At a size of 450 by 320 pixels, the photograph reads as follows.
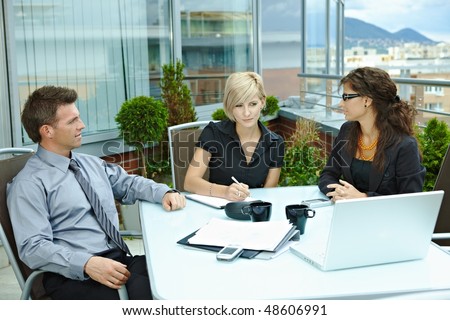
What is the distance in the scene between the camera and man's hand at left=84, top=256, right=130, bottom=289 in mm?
1876

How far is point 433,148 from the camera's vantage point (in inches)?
139

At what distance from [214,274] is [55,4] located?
3419 mm

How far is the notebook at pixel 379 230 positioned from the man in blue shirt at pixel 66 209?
707 millimetres

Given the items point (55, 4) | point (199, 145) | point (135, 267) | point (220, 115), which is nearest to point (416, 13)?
point (220, 115)

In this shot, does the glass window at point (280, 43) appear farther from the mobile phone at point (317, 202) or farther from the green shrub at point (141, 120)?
the mobile phone at point (317, 202)

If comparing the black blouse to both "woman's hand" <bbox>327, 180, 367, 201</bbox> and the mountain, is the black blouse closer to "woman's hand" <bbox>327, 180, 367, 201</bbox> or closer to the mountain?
"woman's hand" <bbox>327, 180, 367, 201</bbox>

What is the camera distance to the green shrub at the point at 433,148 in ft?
11.5

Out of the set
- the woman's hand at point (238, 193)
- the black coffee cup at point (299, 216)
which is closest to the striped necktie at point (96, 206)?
the woman's hand at point (238, 193)

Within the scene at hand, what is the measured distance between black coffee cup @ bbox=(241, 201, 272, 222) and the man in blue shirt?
379 mm

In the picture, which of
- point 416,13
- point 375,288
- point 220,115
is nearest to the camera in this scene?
point 375,288

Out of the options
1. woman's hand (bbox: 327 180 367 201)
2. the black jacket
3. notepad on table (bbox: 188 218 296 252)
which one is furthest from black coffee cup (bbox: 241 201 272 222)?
the black jacket

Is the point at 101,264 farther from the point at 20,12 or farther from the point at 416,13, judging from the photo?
the point at 416,13

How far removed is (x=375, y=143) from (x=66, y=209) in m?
1.35

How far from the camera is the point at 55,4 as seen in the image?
4.38 m
